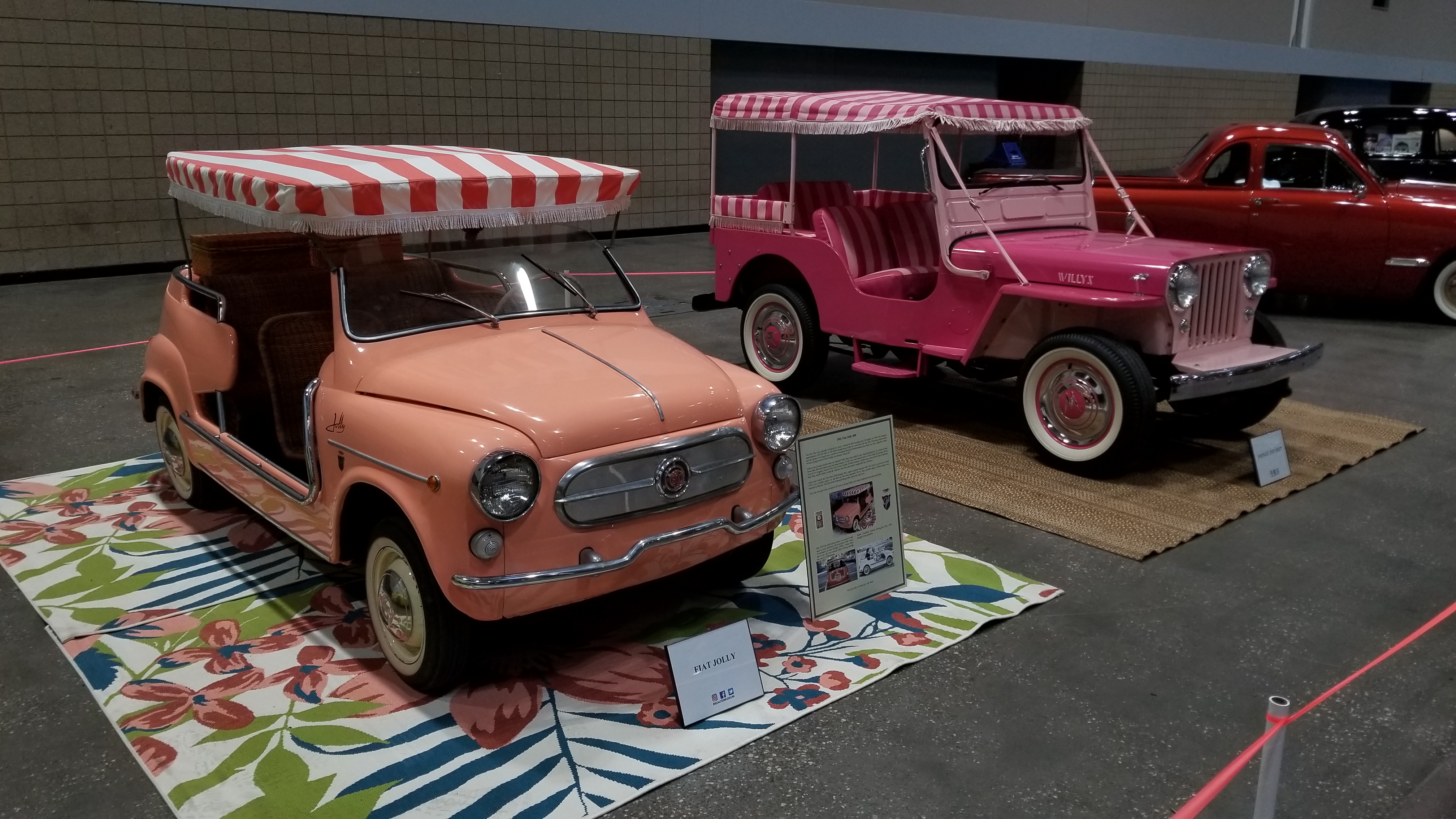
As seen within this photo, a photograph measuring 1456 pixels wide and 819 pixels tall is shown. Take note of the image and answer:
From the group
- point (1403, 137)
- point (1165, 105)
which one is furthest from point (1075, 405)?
point (1165, 105)

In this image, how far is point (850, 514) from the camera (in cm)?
368

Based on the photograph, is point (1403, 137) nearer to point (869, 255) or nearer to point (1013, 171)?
point (1013, 171)

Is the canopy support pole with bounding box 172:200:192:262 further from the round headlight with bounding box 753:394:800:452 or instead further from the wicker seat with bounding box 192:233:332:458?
the round headlight with bounding box 753:394:800:452

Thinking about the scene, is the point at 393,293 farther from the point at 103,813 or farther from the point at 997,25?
the point at 997,25

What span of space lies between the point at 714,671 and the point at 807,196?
13.8 feet

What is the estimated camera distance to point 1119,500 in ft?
15.8

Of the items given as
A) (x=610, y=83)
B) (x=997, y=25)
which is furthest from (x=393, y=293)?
(x=997, y=25)

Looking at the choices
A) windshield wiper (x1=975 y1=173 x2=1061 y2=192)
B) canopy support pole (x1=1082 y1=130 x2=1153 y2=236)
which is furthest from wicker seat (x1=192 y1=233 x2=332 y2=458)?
canopy support pole (x1=1082 y1=130 x2=1153 y2=236)

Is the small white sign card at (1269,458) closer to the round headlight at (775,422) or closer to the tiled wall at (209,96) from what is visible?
the round headlight at (775,422)

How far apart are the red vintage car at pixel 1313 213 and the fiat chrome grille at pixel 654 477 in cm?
673

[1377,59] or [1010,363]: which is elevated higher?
[1377,59]

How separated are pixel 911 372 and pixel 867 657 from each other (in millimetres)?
2718

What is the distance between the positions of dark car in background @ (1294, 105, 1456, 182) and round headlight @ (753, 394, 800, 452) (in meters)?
9.30

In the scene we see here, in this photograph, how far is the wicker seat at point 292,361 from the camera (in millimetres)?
3982
